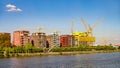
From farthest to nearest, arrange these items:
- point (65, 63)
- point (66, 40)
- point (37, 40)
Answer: point (66, 40)
point (37, 40)
point (65, 63)

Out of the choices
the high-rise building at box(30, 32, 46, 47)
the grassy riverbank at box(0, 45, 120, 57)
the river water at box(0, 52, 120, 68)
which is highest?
the high-rise building at box(30, 32, 46, 47)

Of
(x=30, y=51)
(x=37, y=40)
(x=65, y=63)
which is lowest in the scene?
(x=65, y=63)

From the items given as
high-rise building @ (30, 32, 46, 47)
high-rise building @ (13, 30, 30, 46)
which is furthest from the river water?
high-rise building @ (13, 30, 30, 46)

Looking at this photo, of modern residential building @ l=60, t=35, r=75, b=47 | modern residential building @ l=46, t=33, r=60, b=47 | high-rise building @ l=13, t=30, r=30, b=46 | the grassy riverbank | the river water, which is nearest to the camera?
the river water

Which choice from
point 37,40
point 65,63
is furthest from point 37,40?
point 65,63

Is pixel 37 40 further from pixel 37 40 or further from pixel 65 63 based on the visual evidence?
pixel 65 63

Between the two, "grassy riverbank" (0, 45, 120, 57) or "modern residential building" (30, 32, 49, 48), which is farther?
"modern residential building" (30, 32, 49, 48)

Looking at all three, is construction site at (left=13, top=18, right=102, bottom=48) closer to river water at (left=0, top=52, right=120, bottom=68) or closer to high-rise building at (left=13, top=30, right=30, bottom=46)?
high-rise building at (left=13, top=30, right=30, bottom=46)

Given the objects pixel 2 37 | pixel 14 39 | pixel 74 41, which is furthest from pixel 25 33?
pixel 2 37

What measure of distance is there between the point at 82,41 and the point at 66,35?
43.2 ft

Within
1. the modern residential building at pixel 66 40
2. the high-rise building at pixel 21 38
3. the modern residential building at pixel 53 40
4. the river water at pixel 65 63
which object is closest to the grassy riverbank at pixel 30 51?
the modern residential building at pixel 53 40

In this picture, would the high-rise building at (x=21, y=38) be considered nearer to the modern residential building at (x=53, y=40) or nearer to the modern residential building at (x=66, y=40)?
the modern residential building at (x=53, y=40)

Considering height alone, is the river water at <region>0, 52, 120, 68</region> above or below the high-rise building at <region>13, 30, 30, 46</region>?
below

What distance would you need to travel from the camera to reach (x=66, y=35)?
187375mm
